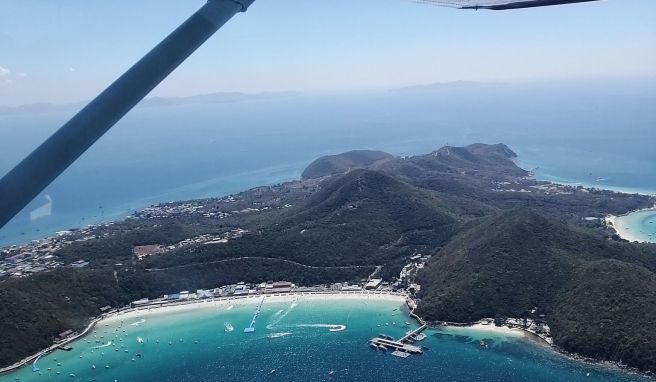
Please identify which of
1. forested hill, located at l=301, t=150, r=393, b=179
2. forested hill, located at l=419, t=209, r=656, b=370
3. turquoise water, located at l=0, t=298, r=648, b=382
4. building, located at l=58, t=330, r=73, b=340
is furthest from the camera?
forested hill, located at l=301, t=150, r=393, b=179

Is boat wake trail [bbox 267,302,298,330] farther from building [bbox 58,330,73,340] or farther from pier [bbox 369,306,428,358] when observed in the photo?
building [bbox 58,330,73,340]

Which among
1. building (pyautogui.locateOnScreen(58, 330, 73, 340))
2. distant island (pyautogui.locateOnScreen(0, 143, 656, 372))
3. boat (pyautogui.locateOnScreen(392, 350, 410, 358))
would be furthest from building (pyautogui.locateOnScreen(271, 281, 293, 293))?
building (pyautogui.locateOnScreen(58, 330, 73, 340))

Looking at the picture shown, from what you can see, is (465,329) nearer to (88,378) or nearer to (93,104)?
(88,378)

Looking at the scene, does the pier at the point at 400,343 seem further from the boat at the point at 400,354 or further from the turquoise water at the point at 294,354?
the turquoise water at the point at 294,354

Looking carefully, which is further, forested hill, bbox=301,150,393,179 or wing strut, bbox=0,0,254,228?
forested hill, bbox=301,150,393,179

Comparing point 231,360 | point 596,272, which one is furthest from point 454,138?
point 231,360

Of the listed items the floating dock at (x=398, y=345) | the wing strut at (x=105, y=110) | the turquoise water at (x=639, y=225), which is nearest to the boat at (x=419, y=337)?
the floating dock at (x=398, y=345)
